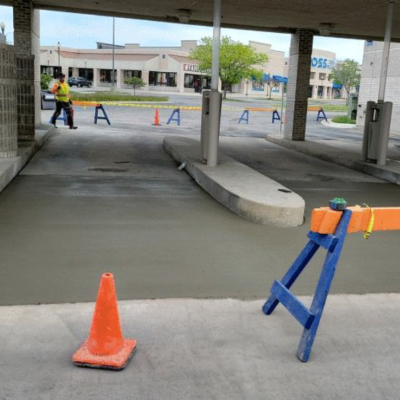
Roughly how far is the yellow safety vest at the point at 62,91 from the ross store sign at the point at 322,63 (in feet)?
298

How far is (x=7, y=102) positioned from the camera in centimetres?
1117

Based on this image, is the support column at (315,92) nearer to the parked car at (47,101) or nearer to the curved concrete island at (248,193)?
the parked car at (47,101)

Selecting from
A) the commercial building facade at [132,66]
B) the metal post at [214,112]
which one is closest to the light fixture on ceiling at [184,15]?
the metal post at [214,112]

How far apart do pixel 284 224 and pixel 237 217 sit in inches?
33.0

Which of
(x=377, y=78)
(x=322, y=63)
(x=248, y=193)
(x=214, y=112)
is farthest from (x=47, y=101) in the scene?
(x=322, y=63)

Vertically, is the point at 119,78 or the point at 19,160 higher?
the point at 119,78

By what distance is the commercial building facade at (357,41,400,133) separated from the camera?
29.2 m

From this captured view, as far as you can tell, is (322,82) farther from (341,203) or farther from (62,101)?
(341,203)

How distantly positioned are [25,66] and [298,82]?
33.7 feet

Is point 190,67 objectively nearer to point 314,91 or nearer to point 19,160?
point 314,91

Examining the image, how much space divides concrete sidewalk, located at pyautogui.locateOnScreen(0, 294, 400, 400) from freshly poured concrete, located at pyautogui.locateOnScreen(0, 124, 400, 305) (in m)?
0.51

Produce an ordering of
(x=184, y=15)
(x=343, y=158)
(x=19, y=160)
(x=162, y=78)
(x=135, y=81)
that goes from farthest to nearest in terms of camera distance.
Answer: (x=162, y=78) < (x=135, y=81) < (x=184, y=15) < (x=343, y=158) < (x=19, y=160)

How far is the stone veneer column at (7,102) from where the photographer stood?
10.9 metres

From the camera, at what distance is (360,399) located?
3.59 m
